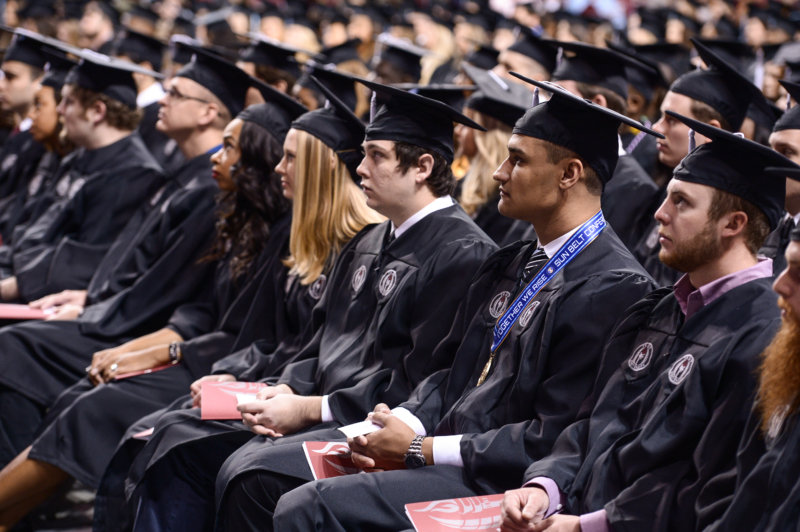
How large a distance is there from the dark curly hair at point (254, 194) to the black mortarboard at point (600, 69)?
1.56 meters

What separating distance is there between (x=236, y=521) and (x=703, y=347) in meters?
1.50

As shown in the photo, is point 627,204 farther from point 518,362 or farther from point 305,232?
point 518,362

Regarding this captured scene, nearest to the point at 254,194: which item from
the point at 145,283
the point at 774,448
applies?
the point at 145,283

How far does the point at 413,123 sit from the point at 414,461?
121cm

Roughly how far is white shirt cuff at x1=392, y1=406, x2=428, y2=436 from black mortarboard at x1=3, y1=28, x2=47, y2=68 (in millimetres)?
5208

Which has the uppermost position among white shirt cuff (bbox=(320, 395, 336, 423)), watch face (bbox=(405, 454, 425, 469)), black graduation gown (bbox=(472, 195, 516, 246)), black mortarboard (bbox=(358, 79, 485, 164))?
A: black mortarboard (bbox=(358, 79, 485, 164))

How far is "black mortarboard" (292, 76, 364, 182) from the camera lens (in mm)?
3594

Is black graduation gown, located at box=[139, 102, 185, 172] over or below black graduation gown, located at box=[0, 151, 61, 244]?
over

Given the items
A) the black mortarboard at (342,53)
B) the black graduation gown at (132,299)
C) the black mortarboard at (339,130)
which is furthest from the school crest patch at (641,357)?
the black mortarboard at (342,53)

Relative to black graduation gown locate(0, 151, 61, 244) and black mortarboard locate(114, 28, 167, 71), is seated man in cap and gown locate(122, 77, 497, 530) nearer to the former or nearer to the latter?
black graduation gown locate(0, 151, 61, 244)

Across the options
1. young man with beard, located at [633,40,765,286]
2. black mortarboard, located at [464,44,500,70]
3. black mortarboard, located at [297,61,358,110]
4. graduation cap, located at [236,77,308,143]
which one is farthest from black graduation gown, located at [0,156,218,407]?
black mortarboard, located at [464,44,500,70]

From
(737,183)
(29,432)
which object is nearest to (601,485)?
(737,183)

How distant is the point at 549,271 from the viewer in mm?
2523

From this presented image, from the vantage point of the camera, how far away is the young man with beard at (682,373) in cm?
197
